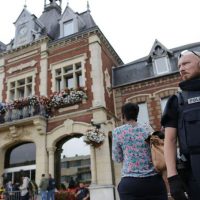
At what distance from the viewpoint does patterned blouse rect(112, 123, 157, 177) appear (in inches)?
110

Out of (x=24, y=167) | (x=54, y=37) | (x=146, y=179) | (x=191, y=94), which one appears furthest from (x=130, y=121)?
(x=54, y=37)

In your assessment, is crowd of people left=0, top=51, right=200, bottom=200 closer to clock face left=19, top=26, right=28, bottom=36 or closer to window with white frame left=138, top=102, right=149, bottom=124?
window with white frame left=138, top=102, right=149, bottom=124

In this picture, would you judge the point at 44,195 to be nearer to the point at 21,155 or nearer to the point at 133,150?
the point at 21,155

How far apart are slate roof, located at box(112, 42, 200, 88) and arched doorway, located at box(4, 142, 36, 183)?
19.6 feet

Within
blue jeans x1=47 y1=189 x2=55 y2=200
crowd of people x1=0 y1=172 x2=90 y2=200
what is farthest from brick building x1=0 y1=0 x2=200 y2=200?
blue jeans x1=47 y1=189 x2=55 y2=200

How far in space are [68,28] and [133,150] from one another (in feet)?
46.7

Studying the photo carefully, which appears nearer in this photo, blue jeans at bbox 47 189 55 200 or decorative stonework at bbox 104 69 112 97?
blue jeans at bbox 47 189 55 200

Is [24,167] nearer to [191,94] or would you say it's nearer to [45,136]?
[45,136]

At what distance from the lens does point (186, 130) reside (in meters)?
1.99

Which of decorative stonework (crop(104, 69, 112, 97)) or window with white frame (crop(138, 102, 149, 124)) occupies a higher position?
decorative stonework (crop(104, 69, 112, 97))

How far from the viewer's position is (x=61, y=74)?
Result: 48.4 feet

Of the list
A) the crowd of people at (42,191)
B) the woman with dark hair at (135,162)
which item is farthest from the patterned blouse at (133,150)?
the crowd of people at (42,191)

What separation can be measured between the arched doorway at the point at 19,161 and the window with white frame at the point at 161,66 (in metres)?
8.12

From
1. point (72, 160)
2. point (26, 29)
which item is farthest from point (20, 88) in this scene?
point (72, 160)
